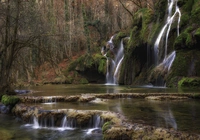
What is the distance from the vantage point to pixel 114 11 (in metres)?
39.2

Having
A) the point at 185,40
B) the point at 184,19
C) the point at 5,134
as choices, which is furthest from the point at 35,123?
the point at 184,19

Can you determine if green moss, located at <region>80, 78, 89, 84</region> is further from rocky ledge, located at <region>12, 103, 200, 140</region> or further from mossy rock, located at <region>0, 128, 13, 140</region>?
mossy rock, located at <region>0, 128, 13, 140</region>

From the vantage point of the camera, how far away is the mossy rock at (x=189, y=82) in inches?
619

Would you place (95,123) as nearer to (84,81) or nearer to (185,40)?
(185,40)

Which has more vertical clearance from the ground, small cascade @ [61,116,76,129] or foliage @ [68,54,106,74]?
foliage @ [68,54,106,74]

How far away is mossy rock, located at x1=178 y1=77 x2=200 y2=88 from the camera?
15.7 m

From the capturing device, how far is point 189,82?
52.3 ft

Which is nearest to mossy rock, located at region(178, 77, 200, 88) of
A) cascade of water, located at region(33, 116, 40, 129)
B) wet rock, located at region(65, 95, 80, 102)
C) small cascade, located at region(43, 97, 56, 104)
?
wet rock, located at region(65, 95, 80, 102)

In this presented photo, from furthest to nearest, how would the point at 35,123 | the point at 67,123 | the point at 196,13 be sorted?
1. the point at 196,13
2. the point at 35,123
3. the point at 67,123

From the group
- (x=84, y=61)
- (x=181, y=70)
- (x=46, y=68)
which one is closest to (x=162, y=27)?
(x=181, y=70)

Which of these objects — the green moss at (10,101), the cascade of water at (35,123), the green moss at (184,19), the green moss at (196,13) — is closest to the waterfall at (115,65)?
the green moss at (184,19)

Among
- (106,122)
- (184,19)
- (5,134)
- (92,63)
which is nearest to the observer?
(106,122)

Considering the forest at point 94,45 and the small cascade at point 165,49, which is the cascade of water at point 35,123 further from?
the small cascade at point 165,49

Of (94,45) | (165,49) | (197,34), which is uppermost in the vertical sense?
(94,45)
